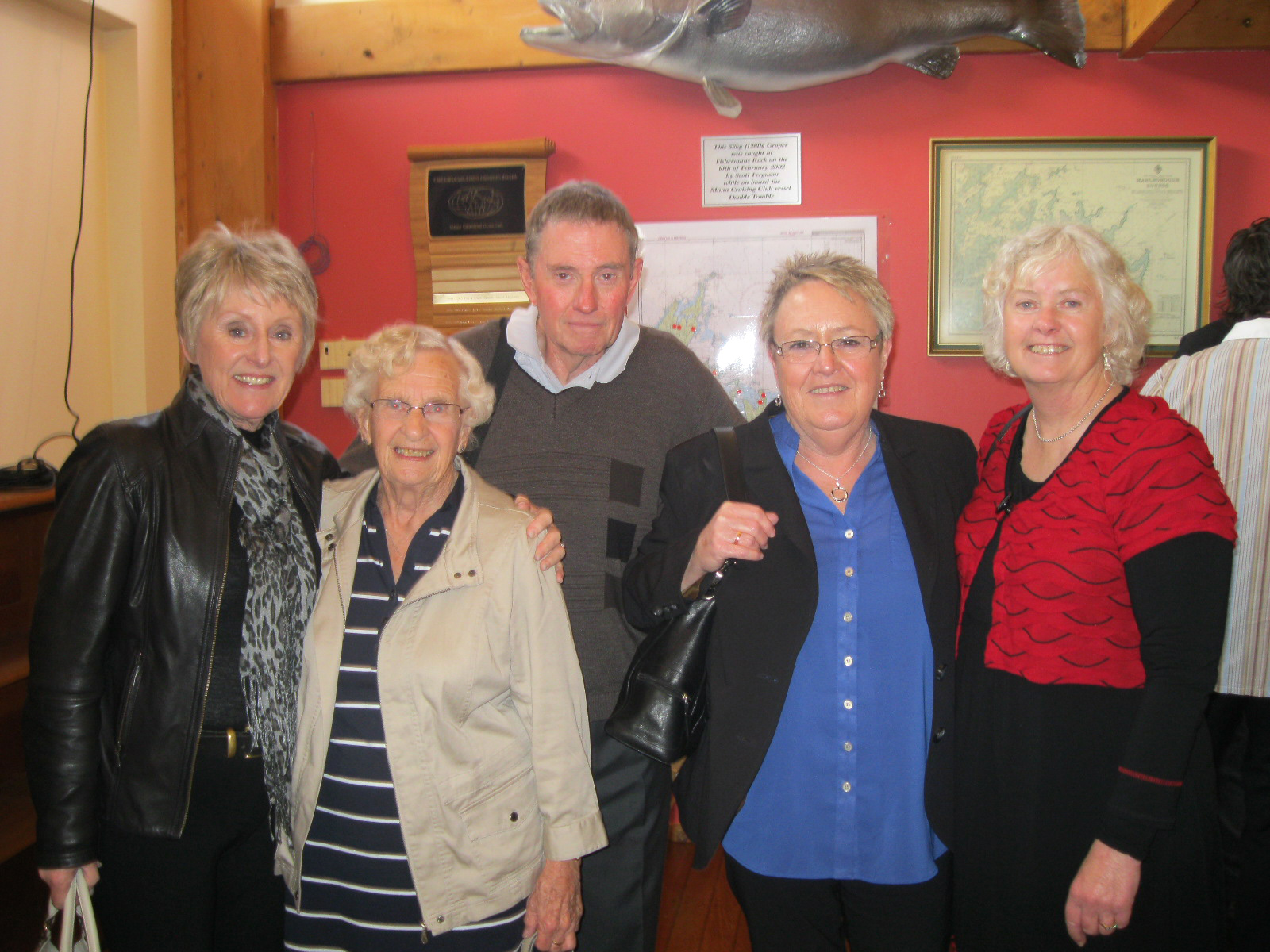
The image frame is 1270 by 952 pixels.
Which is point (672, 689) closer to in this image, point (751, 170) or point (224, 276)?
point (224, 276)

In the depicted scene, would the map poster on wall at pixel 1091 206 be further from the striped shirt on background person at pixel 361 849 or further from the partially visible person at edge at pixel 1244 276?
the striped shirt on background person at pixel 361 849

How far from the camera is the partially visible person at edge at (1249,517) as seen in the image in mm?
2047

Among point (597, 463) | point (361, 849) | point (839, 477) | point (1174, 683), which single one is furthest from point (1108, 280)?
point (361, 849)

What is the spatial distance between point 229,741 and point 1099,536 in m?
1.40

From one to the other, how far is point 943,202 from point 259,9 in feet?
8.33

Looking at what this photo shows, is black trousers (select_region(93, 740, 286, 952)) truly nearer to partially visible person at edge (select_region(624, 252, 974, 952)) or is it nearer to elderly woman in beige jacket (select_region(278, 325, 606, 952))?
elderly woman in beige jacket (select_region(278, 325, 606, 952))

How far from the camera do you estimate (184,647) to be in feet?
4.14

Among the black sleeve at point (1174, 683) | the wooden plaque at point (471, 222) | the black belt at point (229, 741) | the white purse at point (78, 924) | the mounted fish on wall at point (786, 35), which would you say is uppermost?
the mounted fish on wall at point (786, 35)

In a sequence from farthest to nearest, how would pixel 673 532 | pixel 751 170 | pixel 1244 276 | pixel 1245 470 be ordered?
pixel 751 170 → pixel 1244 276 → pixel 1245 470 → pixel 673 532

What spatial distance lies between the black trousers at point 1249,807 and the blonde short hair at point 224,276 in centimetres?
236

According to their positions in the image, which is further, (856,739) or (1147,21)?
→ (1147,21)

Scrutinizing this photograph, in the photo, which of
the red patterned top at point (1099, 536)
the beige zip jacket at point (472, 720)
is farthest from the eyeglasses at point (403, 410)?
the red patterned top at point (1099, 536)

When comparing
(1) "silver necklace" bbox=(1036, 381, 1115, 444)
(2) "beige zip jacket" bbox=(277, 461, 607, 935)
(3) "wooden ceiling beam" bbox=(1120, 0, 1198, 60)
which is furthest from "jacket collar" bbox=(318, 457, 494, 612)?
(3) "wooden ceiling beam" bbox=(1120, 0, 1198, 60)

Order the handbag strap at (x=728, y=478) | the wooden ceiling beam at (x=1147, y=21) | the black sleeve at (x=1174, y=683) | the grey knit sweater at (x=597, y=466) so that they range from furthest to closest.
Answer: the wooden ceiling beam at (x=1147, y=21) → the grey knit sweater at (x=597, y=466) → the handbag strap at (x=728, y=478) → the black sleeve at (x=1174, y=683)
